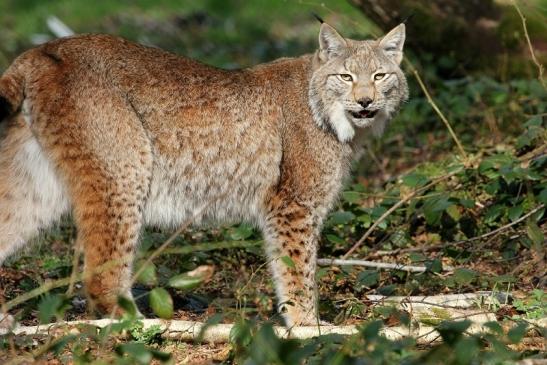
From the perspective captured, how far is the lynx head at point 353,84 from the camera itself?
589cm

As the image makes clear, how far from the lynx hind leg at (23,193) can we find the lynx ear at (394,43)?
2050 mm

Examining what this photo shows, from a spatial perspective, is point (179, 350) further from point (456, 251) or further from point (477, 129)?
point (477, 129)

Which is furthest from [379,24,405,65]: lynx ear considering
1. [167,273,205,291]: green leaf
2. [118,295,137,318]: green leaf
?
[118,295,137,318]: green leaf

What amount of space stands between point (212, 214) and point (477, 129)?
3.31 meters

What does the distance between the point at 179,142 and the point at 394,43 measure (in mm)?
1413

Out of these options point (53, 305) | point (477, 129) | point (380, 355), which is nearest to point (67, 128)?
point (53, 305)

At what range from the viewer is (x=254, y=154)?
6008 mm

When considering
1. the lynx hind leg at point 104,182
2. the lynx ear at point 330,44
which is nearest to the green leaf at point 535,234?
the lynx ear at point 330,44

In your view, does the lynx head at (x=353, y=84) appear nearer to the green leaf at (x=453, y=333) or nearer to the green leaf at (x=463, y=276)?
the green leaf at (x=463, y=276)

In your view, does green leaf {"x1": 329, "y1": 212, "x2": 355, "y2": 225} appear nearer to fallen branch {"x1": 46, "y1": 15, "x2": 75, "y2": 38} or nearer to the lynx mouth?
the lynx mouth

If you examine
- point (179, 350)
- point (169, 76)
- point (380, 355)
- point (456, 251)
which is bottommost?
point (456, 251)

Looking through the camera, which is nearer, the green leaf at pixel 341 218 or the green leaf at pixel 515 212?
the green leaf at pixel 515 212

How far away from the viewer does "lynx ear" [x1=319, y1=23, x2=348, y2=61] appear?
6.06 m

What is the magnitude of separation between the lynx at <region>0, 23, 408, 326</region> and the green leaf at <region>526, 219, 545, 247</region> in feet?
3.58
